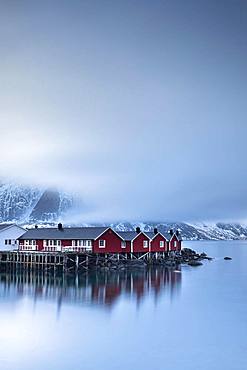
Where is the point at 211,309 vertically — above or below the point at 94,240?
below

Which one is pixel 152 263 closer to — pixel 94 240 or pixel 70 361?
pixel 94 240

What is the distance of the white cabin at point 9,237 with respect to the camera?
182 feet

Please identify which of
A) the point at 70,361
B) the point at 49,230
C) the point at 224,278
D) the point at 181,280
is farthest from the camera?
the point at 49,230

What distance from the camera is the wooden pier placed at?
162 feet

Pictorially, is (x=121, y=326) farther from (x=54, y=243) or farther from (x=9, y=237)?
(x=9, y=237)

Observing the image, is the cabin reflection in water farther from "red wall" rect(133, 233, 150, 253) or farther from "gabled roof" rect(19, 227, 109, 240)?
"red wall" rect(133, 233, 150, 253)

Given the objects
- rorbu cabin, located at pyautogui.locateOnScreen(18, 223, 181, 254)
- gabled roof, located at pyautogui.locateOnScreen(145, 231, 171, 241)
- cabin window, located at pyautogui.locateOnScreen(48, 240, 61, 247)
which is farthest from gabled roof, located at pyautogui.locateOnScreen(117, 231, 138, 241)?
cabin window, located at pyautogui.locateOnScreen(48, 240, 61, 247)

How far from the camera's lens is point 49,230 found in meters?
55.6

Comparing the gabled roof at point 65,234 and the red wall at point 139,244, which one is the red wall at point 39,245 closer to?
the gabled roof at point 65,234

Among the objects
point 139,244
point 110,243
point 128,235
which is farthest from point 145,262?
point 110,243

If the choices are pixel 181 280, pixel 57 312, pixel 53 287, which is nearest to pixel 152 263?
pixel 181 280

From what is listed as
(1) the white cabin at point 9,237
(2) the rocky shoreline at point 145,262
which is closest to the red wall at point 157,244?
(2) the rocky shoreline at point 145,262

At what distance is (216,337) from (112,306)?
28.2 ft

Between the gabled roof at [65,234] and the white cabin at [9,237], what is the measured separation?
1366mm
